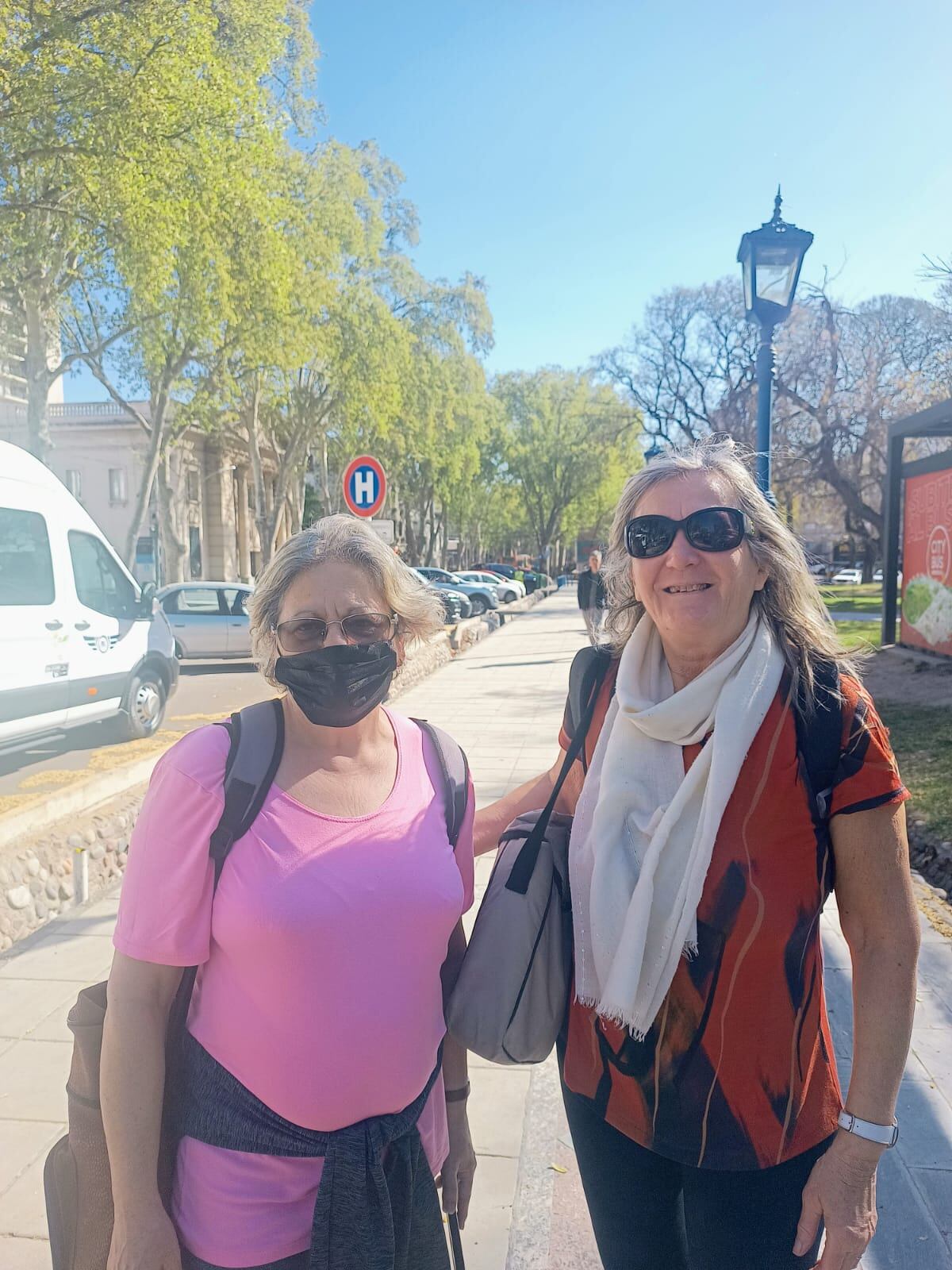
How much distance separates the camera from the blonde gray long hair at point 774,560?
159cm

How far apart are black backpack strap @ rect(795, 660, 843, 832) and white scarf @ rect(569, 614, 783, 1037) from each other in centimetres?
7

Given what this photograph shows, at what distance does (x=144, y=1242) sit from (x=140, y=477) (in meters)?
40.7

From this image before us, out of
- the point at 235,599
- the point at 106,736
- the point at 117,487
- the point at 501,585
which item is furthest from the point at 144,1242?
the point at 117,487

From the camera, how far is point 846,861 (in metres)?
1.48

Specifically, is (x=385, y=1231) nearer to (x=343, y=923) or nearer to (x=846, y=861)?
(x=343, y=923)

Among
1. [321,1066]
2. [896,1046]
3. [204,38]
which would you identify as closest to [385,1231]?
[321,1066]

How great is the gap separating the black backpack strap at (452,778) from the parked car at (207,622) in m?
14.5

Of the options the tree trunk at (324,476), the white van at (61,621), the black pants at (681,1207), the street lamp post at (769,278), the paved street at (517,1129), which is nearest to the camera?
the black pants at (681,1207)

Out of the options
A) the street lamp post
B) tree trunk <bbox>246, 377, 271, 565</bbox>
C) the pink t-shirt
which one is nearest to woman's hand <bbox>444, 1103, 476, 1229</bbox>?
the pink t-shirt

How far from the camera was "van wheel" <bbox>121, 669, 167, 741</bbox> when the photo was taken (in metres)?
9.02

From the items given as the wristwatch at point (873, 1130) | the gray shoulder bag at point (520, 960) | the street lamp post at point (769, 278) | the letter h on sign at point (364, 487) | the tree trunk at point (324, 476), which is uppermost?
the tree trunk at point (324, 476)

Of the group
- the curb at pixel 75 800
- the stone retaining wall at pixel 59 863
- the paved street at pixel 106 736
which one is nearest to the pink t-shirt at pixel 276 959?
the stone retaining wall at pixel 59 863

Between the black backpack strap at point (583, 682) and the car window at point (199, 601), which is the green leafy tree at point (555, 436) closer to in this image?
the car window at point (199, 601)

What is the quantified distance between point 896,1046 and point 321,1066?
99 centimetres
